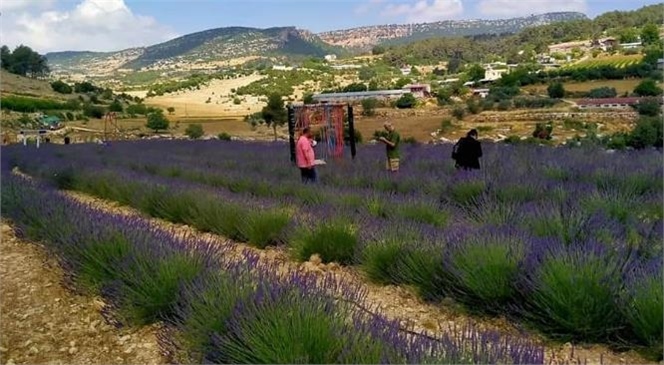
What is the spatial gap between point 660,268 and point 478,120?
4520cm

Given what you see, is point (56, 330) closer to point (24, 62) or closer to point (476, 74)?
point (476, 74)

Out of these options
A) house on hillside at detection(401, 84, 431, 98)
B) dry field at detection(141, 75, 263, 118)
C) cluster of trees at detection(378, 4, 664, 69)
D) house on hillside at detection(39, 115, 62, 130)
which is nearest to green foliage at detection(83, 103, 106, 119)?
house on hillside at detection(39, 115, 62, 130)

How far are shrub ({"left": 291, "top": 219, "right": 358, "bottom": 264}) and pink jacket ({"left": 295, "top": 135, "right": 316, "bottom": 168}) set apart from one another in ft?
13.7

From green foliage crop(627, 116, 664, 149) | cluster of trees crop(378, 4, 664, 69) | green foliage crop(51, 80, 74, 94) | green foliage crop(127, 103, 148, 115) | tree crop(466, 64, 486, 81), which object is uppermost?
cluster of trees crop(378, 4, 664, 69)

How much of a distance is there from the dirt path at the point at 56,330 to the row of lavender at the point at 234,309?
14 cm

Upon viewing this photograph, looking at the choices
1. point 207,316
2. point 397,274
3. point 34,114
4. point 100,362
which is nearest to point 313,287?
point 207,316

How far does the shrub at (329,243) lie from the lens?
19.4 feet

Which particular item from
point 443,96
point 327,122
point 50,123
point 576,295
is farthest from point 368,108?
point 576,295

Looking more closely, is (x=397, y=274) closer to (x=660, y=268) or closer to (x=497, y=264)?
(x=497, y=264)

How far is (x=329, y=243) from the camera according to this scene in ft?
19.6

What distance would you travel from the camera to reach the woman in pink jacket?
10320 mm

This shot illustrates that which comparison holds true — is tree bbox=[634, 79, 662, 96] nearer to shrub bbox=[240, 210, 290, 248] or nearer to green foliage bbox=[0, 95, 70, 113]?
green foliage bbox=[0, 95, 70, 113]

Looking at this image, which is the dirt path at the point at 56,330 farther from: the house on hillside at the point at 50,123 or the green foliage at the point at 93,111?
the green foliage at the point at 93,111

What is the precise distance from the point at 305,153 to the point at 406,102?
57868mm
